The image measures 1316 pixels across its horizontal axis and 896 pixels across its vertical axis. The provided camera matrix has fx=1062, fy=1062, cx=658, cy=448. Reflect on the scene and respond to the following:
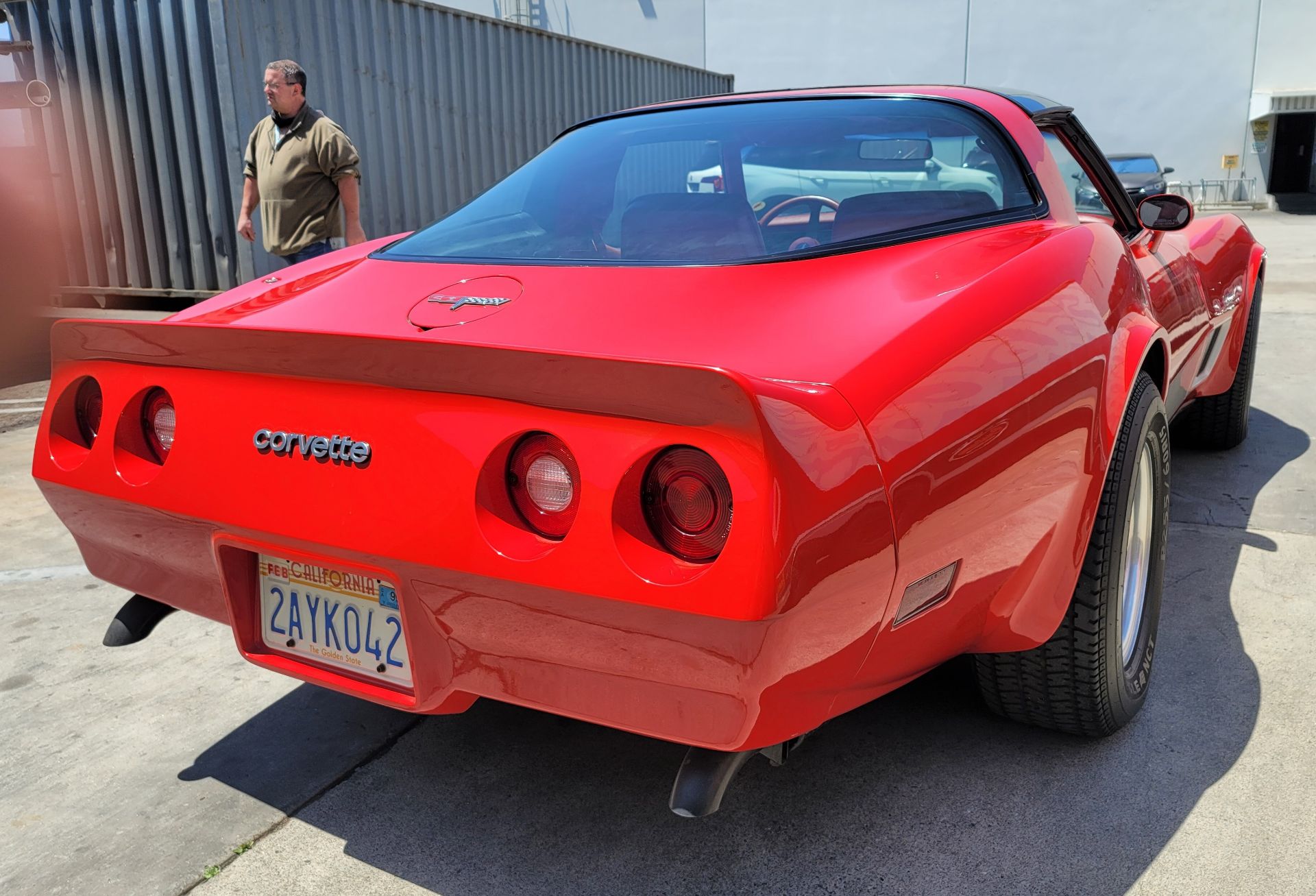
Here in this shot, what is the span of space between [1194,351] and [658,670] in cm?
251

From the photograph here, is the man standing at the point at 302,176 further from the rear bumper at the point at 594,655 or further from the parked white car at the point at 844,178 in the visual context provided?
the rear bumper at the point at 594,655

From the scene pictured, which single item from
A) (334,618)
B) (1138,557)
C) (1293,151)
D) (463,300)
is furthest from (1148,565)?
(1293,151)

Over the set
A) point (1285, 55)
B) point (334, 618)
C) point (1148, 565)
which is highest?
point (1285, 55)

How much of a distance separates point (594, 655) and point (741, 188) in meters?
1.37

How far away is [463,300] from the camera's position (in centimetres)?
192

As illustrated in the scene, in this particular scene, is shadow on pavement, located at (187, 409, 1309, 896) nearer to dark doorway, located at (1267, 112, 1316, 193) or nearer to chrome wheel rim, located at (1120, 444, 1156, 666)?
chrome wheel rim, located at (1120, 444, 1156, 666)

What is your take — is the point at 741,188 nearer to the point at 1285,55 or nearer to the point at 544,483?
the point at 544,483

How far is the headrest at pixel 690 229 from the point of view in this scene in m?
2.04

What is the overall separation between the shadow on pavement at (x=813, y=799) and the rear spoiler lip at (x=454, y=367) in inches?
36.2

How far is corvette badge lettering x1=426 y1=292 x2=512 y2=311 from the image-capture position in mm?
1890

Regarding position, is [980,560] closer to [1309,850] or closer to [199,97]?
[1309,850]

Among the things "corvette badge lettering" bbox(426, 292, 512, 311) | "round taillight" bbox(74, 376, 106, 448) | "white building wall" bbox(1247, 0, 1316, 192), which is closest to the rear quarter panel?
"corvette badge lettering" bbox(426, 292, 512, 311)

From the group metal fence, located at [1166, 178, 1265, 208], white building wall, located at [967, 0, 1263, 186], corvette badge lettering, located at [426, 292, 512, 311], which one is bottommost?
metal fence, located at [1166, 178, 1265, 208]

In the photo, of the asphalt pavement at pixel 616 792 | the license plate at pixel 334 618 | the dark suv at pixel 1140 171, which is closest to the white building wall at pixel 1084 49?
the dark suv at pixel 1140 171
